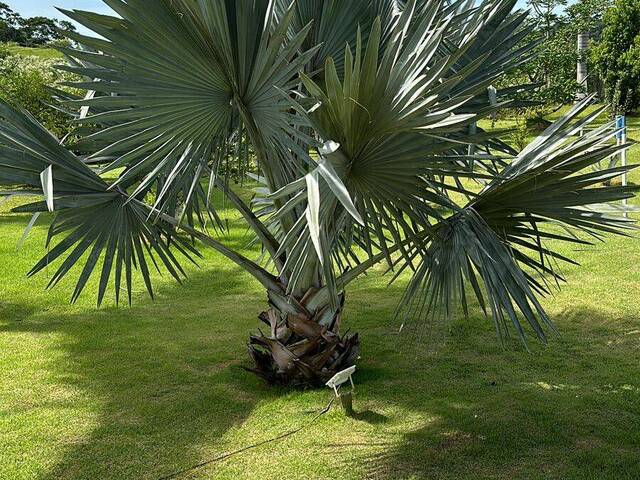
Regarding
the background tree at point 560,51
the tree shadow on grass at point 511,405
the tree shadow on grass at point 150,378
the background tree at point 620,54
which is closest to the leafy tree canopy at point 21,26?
the background tree at point 560,51

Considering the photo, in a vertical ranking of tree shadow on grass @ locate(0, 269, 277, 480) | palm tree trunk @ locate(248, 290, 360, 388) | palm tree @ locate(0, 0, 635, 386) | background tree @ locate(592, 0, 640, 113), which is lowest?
tree shadow on grass @ locate(0, 269, 277, 480)

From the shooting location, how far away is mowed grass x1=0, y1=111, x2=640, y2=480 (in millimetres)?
4551

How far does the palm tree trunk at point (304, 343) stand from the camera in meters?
5.46

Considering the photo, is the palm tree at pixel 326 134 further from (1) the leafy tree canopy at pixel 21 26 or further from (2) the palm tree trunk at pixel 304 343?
(1) the leafy tree canopy at pixel 21 26

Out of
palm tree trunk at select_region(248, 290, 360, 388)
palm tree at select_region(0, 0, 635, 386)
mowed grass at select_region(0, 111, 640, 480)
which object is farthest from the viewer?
palm tree trunk at select_region(248, 290, 360, 388)

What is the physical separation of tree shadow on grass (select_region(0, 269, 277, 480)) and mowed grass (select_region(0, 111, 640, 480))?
17 mm

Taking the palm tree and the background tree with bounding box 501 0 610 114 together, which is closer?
the palm tree

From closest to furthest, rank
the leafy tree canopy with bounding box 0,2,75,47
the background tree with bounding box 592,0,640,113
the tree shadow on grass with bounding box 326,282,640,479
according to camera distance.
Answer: the tree shadow on grass with bounding box 326,282,640,479 → the background tree with bounding box 592,0,640,113 → the leafy tree canopy with bounding box 0,2,75,47

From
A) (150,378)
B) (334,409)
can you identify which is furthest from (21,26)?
(334,409)

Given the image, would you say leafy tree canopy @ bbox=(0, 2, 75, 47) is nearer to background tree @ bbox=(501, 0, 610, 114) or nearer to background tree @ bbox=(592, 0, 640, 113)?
background tree @ bbox=(501, 0, 610, 114)

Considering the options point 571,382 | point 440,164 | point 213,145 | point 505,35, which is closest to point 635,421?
point 571,382

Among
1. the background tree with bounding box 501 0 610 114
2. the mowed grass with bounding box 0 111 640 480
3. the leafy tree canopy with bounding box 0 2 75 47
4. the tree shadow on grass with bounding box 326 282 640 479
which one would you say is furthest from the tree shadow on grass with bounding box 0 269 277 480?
the leafy tree canopy with bounding box 0 2 75 47

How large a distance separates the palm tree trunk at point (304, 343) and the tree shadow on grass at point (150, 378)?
0.30 meters

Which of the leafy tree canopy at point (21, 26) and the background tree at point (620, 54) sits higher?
the leafy tree canopy at point (21, 26)
